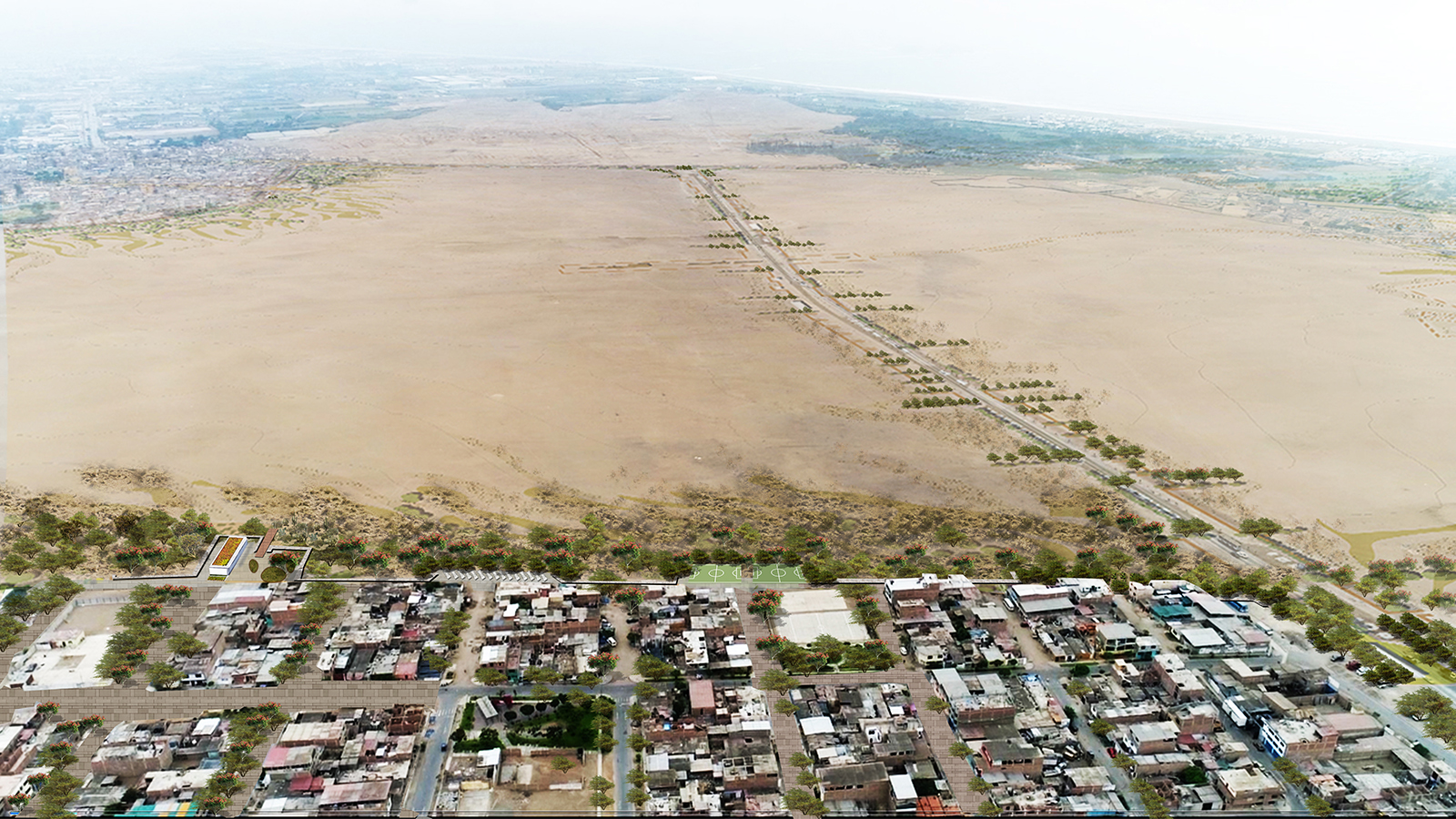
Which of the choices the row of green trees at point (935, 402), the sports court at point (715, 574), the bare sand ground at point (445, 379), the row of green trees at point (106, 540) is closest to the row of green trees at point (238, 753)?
the row of green trees at point (106, 540)

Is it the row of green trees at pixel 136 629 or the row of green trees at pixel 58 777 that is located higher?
the row of green trees at pixel 136 629

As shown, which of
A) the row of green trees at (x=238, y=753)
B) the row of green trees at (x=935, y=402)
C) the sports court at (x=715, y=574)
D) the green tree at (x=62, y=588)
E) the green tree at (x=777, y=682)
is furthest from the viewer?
the row of green trees at (x=935, y=402)

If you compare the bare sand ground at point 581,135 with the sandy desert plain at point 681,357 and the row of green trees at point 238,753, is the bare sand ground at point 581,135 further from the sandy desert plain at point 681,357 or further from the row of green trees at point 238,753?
the row of green trees at point 238,753

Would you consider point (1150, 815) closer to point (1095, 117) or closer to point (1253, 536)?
point (1253, 536)

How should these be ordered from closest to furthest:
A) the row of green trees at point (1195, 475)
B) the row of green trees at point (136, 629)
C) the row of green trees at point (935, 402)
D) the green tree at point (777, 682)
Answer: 1. the green tree at point (777, 682)
2. the row of green trees at point (136, 629)
3. the row of green trees at point (1195, 475)
4. the row of green trees at point (935, 402)

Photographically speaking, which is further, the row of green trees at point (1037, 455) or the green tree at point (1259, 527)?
the row of green trees at point (1037, 455)

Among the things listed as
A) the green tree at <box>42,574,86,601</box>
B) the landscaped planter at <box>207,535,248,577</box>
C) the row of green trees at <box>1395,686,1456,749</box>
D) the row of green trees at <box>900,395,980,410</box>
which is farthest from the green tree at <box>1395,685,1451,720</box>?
the green tree at <box>42,574,86,601</box>

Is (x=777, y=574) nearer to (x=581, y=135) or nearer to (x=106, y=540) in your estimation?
(x=106, y=540)
